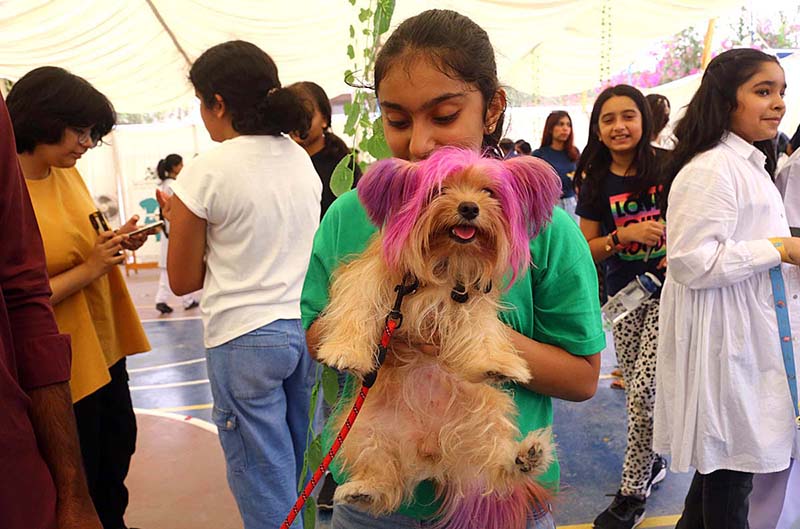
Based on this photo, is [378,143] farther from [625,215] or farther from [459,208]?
[625,215]

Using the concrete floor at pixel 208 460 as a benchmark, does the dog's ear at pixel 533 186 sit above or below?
above

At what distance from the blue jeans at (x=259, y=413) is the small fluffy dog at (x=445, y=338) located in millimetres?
1020

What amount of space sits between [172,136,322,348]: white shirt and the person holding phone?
0.47 m

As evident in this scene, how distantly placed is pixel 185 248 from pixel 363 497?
1325 mm

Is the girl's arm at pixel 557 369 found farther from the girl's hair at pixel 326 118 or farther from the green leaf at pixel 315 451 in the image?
the girl's hair at pixel 326 118

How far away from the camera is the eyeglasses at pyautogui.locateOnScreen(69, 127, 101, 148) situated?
Result: 7.28 ft

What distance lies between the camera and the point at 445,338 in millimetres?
1043

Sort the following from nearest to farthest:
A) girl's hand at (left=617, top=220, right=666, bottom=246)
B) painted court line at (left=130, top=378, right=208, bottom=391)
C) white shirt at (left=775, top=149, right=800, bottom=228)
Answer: white shirt at (left=775, top=149, right=800, bottom=228)
girl's hand at (left=617, top=220, right=666, bottom=246)
painted court line at (left=130, top=378, right=208, bottom=391)

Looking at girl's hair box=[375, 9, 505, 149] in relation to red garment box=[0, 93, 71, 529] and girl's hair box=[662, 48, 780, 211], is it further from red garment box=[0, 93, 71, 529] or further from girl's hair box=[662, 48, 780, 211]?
girl's hair box=[662, 48, 780, 211]

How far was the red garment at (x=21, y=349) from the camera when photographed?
1.04 meters

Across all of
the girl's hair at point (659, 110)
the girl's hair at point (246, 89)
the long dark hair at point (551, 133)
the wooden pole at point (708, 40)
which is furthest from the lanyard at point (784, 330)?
the wooden pole at point (708, 40)

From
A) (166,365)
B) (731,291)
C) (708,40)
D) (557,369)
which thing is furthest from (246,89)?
(708,40)

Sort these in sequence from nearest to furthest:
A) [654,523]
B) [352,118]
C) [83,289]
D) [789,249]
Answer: [352,118] < [789,249] < [83,289] < [654,523]

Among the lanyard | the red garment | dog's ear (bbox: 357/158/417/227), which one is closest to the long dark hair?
the lanyard
